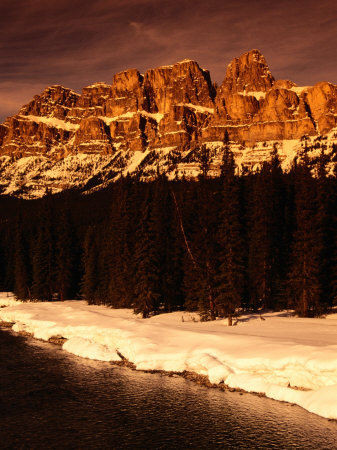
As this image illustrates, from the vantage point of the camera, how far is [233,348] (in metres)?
28.6

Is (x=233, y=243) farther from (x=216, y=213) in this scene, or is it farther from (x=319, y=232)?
(x=319, y=232)

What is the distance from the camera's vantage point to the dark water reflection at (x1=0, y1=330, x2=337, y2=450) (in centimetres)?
1875

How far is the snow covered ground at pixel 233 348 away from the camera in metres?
23.0

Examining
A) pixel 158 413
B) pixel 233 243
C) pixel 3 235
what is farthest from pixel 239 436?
pixel 3 235

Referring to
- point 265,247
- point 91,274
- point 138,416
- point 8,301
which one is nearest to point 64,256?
point 91,274

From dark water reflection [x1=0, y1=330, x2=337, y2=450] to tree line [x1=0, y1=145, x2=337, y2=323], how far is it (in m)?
14.8

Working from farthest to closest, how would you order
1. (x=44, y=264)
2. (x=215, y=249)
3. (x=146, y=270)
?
(x=44, y=264), (x=146, y=270), (x=215, y=249)

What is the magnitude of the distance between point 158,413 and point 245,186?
140 ft

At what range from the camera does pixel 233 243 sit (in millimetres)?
39344

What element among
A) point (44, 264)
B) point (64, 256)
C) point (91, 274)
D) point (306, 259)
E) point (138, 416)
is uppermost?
point (64, 256)

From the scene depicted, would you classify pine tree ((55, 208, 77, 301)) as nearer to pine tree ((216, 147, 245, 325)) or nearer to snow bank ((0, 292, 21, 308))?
snow bank ((0, 292, 21, 308))

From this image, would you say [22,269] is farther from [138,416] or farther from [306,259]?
[138,416]

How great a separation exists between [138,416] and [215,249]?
2248cm

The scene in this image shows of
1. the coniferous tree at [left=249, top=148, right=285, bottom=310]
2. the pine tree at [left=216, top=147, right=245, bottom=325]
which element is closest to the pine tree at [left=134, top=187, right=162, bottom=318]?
the pine tree at [left=216, top=147, right=245, bottom=325]
